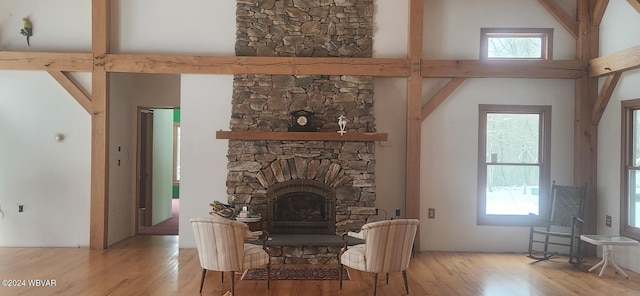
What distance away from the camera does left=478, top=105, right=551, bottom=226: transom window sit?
6270mm

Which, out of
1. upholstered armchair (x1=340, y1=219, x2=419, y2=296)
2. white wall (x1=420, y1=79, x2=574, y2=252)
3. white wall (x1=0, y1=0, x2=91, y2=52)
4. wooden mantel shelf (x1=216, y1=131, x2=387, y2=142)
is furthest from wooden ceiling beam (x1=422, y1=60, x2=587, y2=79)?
white wall (x1=0, y1=0, x2=91, y2=52)

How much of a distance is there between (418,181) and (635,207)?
2550mm

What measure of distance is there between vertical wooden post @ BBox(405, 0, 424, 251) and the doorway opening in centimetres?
391

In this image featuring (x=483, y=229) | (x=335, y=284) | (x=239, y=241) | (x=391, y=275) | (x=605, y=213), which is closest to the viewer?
(x=239, y=241)

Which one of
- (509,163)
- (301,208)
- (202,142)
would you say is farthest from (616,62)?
(202,142)

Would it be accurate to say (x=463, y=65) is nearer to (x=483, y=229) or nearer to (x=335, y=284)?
(x=483, y=229)

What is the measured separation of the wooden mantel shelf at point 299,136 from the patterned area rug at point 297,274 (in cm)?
166

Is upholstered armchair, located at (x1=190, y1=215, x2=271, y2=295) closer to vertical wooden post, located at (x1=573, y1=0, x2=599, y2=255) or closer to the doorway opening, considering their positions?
the doorway opening

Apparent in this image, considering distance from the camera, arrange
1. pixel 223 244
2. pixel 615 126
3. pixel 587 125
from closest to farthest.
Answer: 1. pixel 223 244
2. pixel 615 126
3. pixel 587 125

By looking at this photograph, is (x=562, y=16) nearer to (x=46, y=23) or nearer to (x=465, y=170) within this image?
(x=465, y=170)

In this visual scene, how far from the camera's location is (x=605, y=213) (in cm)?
581

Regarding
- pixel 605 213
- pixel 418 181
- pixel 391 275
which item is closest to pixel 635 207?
pixel 605 213

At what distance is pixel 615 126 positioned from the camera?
5.67m

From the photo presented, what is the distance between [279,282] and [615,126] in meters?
4.61
